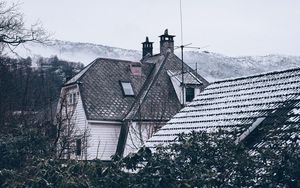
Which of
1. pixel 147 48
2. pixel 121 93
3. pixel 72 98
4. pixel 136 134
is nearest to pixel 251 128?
pixel 136 134

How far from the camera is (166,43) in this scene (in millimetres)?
40469

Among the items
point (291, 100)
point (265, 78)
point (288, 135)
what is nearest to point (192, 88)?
point (265, 78)

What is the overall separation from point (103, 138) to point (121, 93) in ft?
11.2

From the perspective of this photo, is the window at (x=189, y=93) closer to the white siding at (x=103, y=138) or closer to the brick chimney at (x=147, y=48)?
the white siding at (x=103, y=138)

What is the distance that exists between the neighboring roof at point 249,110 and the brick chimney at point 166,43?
22.1m

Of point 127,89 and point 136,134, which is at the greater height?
point 127,89

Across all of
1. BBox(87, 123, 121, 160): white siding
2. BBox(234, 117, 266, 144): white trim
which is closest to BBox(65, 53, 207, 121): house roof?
BBox(87, 123, 121, 160): white siding

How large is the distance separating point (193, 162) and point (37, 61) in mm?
51531

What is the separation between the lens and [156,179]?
11.1 metres

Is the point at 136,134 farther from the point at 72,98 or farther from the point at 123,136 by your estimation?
the point at 72,98

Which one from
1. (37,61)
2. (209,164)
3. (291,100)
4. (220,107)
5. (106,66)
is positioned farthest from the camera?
(37,61)

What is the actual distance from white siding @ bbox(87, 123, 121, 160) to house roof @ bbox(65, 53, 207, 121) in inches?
28.7

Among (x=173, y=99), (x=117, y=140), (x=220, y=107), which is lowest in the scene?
(x=117, y=140)

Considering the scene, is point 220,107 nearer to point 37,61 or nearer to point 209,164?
point 209,164
